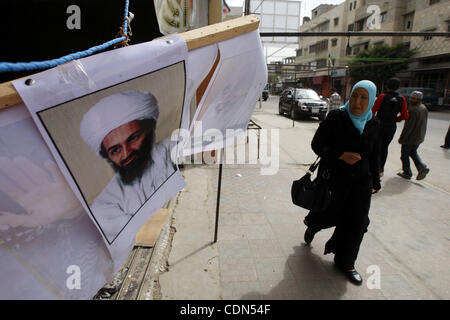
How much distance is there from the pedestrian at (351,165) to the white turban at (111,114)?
1.96 m

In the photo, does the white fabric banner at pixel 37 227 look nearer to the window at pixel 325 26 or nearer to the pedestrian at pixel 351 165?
the pedestrian at pixel 351 165

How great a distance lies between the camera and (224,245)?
10.3 feet

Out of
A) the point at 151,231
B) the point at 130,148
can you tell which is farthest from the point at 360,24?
the point at 130,148

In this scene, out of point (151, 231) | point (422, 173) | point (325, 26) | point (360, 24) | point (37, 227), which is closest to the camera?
point (37, 227)

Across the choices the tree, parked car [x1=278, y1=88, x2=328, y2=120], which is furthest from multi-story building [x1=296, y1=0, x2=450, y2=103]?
parked car [x1=278, y1=88, x2=328, y2=120]

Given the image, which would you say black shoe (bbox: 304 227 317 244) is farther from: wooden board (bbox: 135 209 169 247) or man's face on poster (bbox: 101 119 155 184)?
man's face on poster (bbox: 101 119 155 184)

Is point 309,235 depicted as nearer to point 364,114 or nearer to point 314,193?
point 314,193

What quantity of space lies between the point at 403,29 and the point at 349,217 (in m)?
34.7

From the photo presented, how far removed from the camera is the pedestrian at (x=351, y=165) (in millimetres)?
2412

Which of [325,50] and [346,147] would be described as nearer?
[346,147]

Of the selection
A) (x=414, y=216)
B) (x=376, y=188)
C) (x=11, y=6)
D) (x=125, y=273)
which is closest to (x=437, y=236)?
(x=414, y=216)

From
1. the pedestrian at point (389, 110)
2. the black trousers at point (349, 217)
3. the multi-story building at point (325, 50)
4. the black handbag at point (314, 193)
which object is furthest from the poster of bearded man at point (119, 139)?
the multi-story building at point (325, 50)

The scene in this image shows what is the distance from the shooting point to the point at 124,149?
3.35 ft

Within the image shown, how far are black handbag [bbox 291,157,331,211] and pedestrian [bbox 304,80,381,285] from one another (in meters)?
0.07
